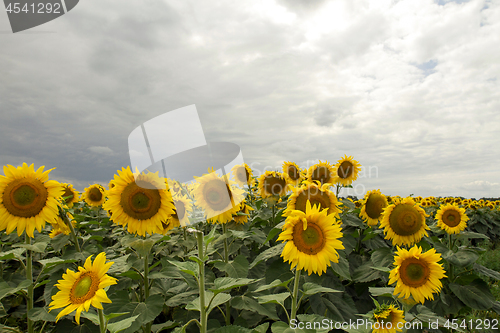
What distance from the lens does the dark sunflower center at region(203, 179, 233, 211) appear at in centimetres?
386

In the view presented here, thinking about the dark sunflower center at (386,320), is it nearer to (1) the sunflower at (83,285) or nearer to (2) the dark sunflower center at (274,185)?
(1) the sunflower at (83,285)

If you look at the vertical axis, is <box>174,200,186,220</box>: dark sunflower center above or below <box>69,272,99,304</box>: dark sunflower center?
above

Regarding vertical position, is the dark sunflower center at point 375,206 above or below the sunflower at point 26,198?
below

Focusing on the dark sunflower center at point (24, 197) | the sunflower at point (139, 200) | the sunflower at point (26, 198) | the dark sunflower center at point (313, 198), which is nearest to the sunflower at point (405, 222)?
the dark sunflower center at point (313, 198)

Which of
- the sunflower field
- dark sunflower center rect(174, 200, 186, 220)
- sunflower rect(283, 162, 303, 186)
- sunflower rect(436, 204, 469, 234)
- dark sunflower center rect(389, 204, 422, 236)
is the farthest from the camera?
sunflower rect(283, 162, 303, 186)

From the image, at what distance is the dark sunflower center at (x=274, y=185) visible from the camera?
5984 millimetres

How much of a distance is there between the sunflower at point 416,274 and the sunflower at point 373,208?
196 centimetres

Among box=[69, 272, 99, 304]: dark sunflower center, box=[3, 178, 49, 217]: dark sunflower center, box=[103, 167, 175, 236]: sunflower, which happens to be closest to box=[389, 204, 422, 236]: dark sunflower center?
box=[103, 167, 175, 236]: sunflower

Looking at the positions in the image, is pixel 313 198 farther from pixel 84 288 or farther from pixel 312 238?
pixel 84 288

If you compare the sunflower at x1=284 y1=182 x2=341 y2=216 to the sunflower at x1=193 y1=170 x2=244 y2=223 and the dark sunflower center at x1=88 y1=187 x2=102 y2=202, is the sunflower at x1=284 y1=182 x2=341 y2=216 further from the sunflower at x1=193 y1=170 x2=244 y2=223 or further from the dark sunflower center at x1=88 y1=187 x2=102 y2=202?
the dark sunflower center at x1=88 y1=187 x2=102 y2=202

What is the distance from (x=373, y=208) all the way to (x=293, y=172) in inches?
92.6

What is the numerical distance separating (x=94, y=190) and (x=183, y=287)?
17.8 ft

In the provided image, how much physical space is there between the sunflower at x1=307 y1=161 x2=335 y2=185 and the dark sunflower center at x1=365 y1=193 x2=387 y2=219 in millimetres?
1124

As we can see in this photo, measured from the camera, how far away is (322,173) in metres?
6.34
